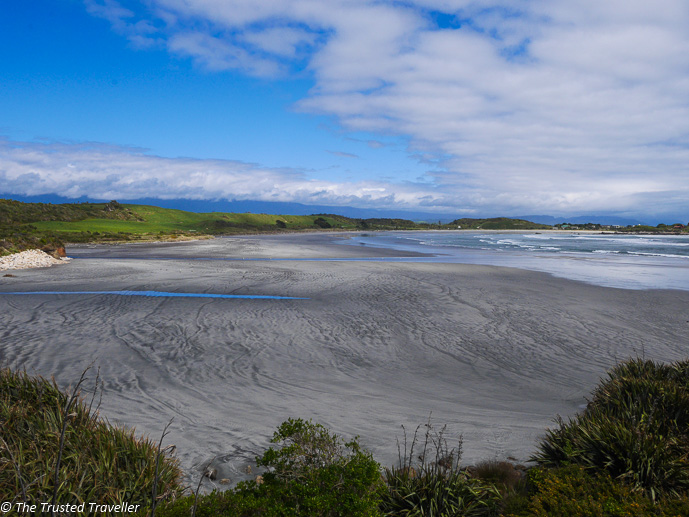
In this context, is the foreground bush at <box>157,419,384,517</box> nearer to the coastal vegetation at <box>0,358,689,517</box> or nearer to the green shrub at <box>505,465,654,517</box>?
the coastal vegetation at <box>0,358,689,517</box>

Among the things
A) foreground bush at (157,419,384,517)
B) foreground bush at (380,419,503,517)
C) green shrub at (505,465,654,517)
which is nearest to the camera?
green shrub at (505,465,654,517)

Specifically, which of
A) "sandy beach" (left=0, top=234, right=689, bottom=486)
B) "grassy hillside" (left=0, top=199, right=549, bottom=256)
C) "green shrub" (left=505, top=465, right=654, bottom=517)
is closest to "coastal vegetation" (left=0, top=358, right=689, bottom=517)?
"green shrub" (left=505, top=465, right=654, bottom=517)

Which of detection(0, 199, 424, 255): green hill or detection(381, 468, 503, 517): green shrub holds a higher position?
detection(0, 199, 424, 255): green hill

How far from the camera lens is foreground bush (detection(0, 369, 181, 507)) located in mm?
3738

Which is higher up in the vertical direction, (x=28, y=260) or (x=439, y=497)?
(x=28, y=260)

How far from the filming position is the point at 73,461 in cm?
425

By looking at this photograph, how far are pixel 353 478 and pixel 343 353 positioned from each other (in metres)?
7.11

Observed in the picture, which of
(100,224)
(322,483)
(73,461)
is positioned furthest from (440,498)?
(100,224)

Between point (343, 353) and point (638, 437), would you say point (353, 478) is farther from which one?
point (343, 353)

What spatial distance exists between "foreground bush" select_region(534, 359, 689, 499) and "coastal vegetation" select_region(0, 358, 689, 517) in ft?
0.05

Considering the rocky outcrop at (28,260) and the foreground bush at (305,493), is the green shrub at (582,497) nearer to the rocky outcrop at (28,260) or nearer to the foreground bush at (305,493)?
the foreground bush at (305,493)

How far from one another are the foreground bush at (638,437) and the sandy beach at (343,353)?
3.55ft

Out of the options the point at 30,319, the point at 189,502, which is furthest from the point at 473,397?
the point at 30,319

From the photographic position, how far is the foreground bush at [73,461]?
3.74 metres
